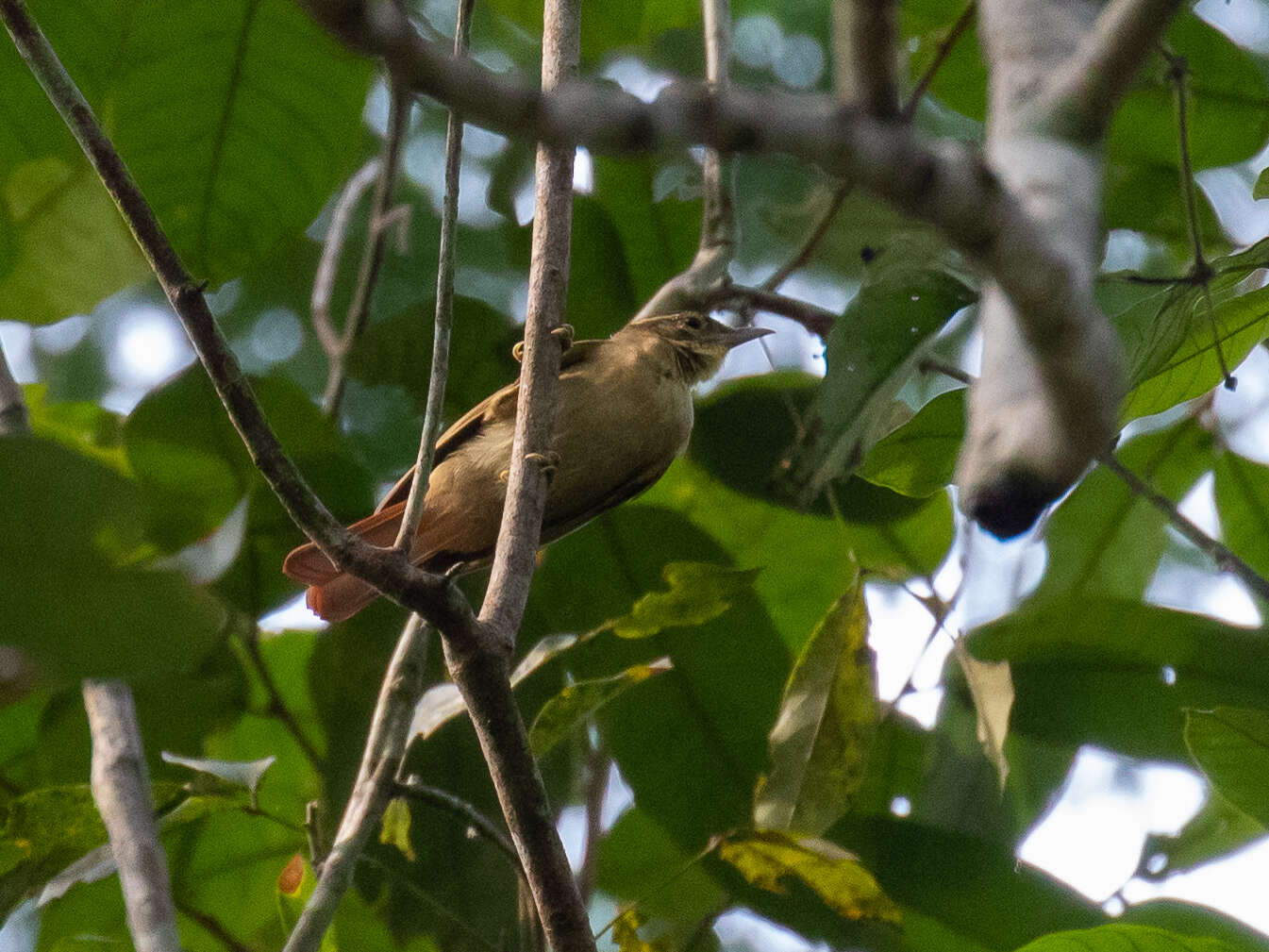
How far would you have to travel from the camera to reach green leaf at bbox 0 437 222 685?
124 cm

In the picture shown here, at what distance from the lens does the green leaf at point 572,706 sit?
246 centimetres

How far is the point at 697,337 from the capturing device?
3.85 metres

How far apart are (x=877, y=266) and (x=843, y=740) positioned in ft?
3.12

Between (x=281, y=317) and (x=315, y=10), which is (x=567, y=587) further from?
(x=315, y=10)

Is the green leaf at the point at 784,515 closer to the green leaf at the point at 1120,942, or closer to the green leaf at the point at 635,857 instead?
the green leaf at the point at 635,857

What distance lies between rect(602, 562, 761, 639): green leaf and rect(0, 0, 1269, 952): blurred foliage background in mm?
11

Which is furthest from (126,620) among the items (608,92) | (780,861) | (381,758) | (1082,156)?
(780,861)

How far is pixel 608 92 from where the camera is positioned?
0.83 m

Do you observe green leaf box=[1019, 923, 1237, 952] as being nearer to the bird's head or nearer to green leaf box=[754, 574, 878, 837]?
green leaf box=[754, 574, 878, 837]

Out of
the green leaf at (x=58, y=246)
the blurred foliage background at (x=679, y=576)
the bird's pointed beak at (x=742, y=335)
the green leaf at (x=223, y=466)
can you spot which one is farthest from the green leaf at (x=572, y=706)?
the green leaf at (x=58, y=246)

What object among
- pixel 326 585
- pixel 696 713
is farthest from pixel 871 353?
pixel 326 585

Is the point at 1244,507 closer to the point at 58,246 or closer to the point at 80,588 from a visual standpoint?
the point at 80,588

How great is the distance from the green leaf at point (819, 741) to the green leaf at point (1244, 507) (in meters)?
1.22

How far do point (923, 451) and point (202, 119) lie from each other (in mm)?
1938
